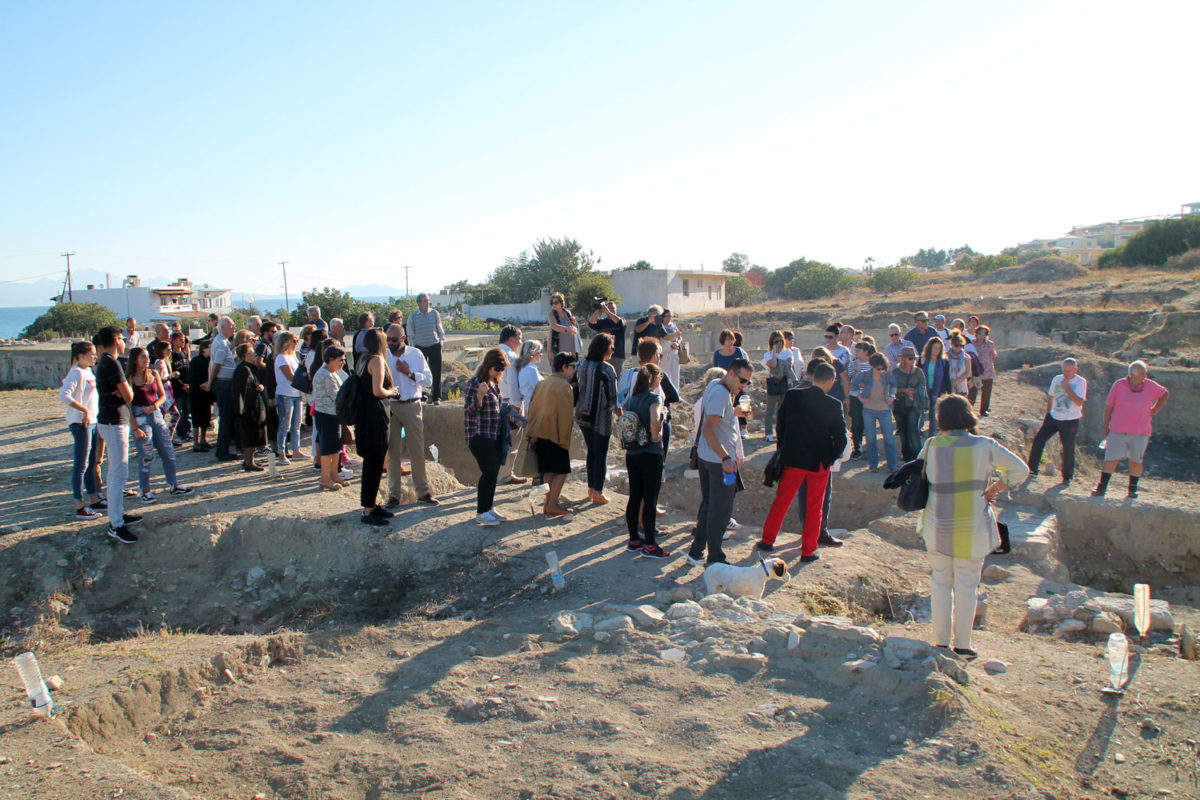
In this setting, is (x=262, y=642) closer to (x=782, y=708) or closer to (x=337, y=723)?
(x=337, y=723)

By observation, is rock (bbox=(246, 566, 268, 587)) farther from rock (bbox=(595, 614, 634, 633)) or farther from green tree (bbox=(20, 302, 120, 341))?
green tree (bbox=(20, 302, 120, 341))

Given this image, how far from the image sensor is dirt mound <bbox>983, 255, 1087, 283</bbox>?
36438 mm

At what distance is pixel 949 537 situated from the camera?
14.6ft

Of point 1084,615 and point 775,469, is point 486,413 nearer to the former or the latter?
point 775,469

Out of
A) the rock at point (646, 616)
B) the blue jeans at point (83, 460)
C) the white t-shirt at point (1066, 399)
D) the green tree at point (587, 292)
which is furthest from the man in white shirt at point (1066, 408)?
the green tree at point (587, 292)

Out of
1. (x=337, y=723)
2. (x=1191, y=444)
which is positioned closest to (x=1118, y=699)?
(x=337, y=723)

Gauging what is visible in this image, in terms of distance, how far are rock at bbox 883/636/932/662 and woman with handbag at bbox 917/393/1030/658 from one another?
30 cm

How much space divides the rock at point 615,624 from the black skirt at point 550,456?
6.93ft

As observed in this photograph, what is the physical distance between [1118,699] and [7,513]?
9374 millimetres

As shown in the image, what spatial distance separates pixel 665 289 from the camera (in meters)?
45.4

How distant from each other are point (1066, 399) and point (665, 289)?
37199mm

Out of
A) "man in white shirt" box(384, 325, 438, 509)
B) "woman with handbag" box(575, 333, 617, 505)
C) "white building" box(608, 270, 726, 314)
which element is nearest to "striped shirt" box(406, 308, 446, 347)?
"man in white shirt" box(384, 325, 438, 509)

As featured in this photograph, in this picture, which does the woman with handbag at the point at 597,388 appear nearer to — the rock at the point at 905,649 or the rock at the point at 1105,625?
the rock at the point at 905,649

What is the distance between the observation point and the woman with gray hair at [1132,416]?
8242mm
